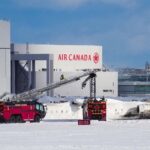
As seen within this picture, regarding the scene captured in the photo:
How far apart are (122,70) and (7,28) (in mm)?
98476

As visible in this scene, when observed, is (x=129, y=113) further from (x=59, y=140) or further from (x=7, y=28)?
(x=7, y=28)

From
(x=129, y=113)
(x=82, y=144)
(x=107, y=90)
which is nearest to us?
(x=82, y=144)

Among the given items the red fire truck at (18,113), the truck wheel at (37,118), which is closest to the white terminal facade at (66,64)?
the truck wheel at (37,118)

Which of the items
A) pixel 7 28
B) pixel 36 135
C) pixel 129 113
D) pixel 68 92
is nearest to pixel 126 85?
pixel 68 92

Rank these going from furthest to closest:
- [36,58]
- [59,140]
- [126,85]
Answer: [126,85]
[36,58]
[59,140]

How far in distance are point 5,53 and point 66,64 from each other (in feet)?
66.5

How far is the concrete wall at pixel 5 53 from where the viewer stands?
90.4 m

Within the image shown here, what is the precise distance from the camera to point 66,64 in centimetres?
10925

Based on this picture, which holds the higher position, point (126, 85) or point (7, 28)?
point (7, 28)

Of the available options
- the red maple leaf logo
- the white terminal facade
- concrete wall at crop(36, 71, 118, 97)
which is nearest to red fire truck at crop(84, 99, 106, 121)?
the white terminal facade

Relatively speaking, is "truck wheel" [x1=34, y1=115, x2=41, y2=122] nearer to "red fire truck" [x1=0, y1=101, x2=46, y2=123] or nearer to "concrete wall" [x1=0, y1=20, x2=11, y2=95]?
"red fire truck" [x1=0, y1=101, x2=46, y2=123]

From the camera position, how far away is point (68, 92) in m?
101

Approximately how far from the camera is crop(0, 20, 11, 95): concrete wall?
3561 inches

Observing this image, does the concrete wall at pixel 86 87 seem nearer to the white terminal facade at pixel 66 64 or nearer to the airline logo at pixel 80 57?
the white terminal facade at pixel 66 64
